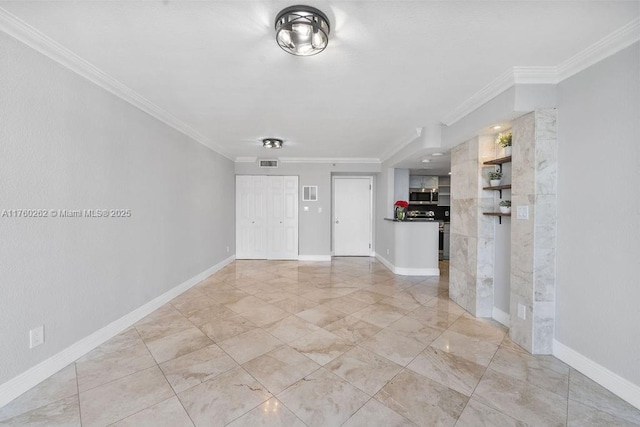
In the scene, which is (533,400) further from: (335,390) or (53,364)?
(53,364)

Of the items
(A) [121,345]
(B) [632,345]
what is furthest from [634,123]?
(A) [121,345]

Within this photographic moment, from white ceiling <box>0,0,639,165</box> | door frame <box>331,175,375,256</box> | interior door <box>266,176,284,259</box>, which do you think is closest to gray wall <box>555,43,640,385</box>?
white ceiling <box>0,0,639,165</box>

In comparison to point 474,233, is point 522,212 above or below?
above

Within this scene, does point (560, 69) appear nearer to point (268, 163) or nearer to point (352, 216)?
point (352, 216)

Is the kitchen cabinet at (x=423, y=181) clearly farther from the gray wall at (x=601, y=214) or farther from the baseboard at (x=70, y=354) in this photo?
the baseboard at (x=70, y=354)

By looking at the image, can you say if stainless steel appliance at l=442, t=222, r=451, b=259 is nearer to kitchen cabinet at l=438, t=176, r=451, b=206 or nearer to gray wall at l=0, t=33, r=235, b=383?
kitchen cabinet at l=438, t=176, r=451, b=206

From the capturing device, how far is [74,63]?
2.05 meters

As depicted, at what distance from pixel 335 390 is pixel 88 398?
1666 millimetres

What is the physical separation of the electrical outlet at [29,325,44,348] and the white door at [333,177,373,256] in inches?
214

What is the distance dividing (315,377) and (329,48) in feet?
8.13

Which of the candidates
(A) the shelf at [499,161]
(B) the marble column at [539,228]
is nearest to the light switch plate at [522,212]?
(B) the marble column at [539,228]

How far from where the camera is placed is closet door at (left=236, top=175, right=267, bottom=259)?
6.23m

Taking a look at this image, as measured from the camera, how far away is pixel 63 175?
2.02m

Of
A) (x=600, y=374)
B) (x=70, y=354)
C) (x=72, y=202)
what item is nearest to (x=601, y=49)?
(x=600, y=374)
